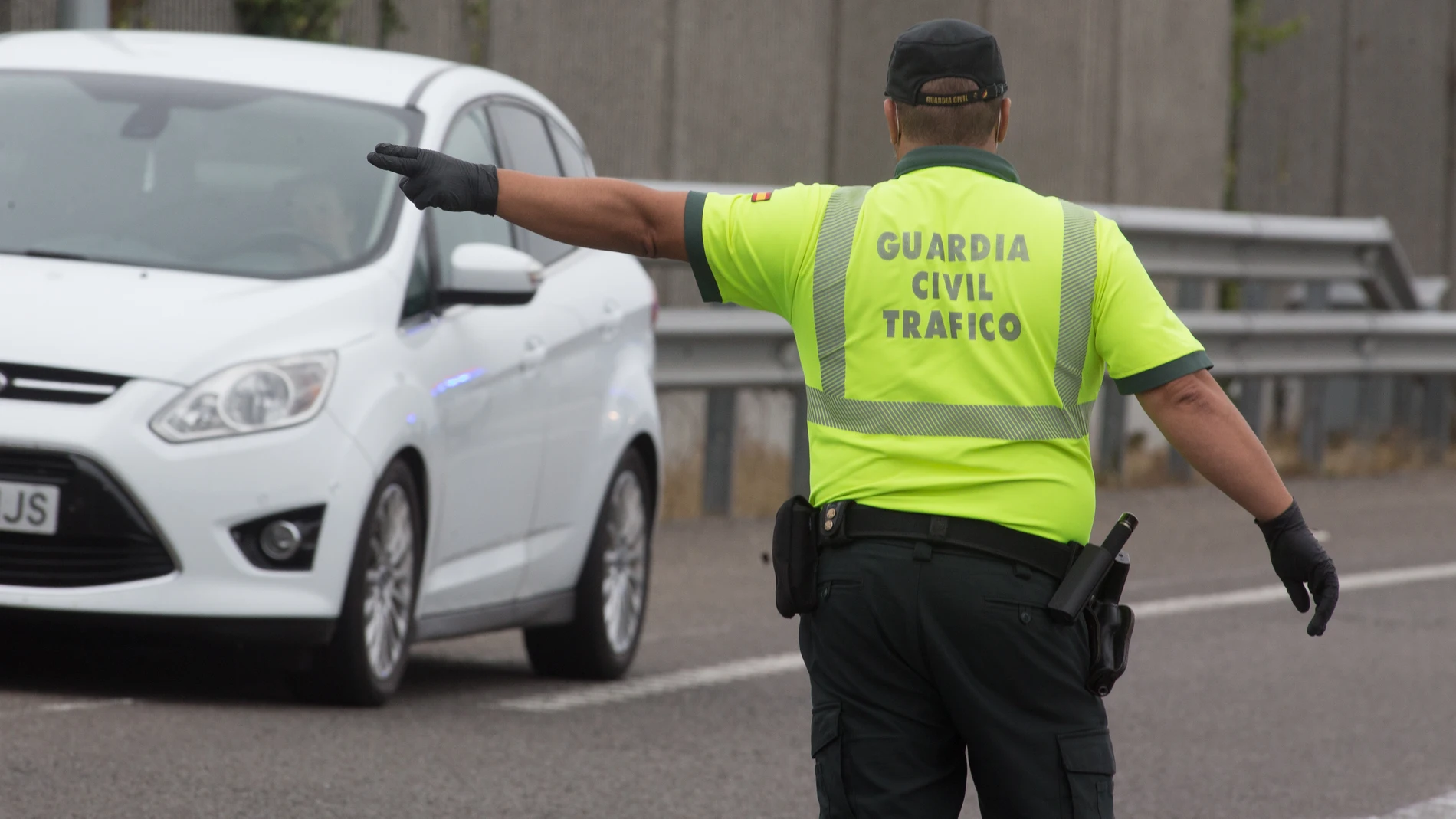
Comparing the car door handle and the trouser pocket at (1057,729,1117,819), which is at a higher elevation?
the trouser pocket at (1057,729,1117,819)

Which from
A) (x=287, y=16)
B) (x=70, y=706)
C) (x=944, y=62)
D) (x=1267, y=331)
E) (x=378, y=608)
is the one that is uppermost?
(x=944, y=62)

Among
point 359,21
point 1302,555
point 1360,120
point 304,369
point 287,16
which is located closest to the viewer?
point 1302,555

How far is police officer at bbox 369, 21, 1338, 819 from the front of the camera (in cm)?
387

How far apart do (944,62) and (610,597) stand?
4.69 metres

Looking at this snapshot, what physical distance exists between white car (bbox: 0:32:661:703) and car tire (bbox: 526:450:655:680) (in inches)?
0.4

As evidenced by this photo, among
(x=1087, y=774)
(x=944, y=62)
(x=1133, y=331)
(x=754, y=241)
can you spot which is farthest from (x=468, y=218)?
(x=1087, y=774)

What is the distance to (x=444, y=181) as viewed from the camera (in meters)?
4.15

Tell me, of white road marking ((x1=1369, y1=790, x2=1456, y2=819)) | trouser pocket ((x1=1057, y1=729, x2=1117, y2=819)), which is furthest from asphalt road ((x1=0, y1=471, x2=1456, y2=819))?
trouser pocket ((x1=1057, y1=729, x2=1117, y2=819))

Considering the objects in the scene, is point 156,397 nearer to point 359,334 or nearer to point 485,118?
point 359,334

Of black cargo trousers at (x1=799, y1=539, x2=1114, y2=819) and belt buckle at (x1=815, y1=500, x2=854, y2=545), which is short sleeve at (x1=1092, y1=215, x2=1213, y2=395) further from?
belt buckle at (x1=815, y1=500, x2=854, y2=545)

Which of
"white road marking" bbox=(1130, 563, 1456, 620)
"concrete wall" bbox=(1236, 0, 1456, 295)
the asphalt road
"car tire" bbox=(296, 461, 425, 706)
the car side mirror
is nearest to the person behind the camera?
the asphalt road

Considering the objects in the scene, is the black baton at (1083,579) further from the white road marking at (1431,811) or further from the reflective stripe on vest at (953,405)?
the white road marking at (1431,811)


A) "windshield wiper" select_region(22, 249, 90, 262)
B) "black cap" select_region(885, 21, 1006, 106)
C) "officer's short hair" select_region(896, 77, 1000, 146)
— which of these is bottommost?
"windshield wiper" select_region(22, 249, 90, 262)

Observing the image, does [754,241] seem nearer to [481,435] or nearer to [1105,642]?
[1105,642]
